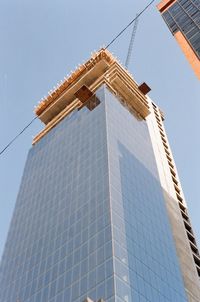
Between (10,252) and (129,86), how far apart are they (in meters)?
47.1

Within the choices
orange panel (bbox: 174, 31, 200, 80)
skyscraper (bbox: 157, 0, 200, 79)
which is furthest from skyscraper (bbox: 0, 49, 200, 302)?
orange panel (bbox: 174, 31, 200, 80)

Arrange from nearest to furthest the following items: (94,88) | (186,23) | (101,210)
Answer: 1. (101,210)
2. (186,23)
3. (94,88)

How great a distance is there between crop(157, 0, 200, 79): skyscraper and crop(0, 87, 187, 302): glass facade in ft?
52.4

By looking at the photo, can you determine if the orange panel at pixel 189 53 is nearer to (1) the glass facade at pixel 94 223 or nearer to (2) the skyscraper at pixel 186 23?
(2) the skyscraper at pixel 186 23

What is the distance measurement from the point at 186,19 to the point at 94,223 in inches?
2072

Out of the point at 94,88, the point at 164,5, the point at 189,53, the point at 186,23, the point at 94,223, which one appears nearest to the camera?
the point at 94,223

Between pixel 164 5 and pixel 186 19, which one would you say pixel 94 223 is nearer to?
pixel 186 19

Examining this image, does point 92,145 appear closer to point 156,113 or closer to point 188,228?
point 188,228

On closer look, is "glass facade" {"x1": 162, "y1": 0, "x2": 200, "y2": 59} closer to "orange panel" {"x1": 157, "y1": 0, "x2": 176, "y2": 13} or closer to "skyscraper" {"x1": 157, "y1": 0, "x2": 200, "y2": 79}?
"skyscraper" {"x1": 157, "y1": 0, "x2": 200, "y2": 79}

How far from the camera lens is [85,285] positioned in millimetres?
51812

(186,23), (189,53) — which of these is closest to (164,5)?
(186,23)

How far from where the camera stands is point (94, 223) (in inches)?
2379

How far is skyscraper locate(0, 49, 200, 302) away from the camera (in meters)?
54.4

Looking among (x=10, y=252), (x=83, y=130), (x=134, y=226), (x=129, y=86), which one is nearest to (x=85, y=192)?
(x=134, y=226)
